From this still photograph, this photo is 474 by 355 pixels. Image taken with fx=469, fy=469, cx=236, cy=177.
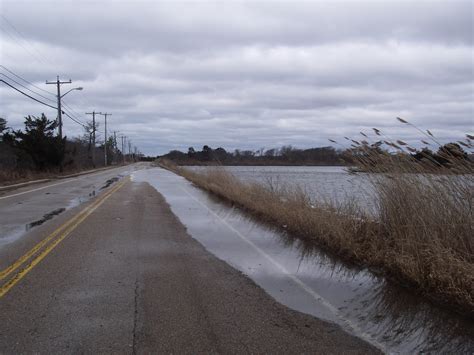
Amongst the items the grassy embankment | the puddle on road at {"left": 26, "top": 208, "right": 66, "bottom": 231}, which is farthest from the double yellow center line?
the grassy embankment

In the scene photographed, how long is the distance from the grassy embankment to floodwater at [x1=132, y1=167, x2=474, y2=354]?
311 millimetres

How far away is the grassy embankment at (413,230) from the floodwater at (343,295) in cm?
31

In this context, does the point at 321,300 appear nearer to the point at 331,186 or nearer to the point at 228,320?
the point at 228,320

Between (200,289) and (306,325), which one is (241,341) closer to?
(306,325)

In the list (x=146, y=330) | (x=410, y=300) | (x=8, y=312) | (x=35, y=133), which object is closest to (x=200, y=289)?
(x=146, y=330)

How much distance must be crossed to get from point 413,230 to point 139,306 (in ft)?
14.5

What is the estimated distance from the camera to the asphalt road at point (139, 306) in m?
4.40

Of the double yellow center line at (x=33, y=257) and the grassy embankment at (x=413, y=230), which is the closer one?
the grassy embankment at (x=413, y=230)

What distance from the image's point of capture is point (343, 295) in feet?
20.0

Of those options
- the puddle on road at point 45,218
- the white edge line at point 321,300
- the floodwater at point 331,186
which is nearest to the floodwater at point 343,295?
the white edge line at point 321,300

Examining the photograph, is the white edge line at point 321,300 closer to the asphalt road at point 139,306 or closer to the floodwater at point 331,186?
the asphalt road at point 139,306

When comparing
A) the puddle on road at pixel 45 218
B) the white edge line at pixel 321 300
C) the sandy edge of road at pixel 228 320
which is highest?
the puddle on road at pixel 45 218

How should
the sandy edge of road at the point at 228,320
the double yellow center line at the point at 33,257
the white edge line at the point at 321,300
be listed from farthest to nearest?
the double yellow center line at the point at 33,257 < the white edge line at the point at 321,300 < the sandy edge of road at the point at 228,320

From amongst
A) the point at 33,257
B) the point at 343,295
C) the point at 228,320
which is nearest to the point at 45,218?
the point at 33,257
